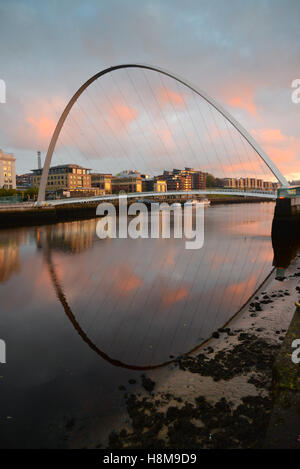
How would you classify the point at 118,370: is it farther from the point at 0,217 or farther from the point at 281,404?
the point at 0,217

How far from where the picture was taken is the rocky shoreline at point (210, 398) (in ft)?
12.5

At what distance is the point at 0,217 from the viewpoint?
1239 inches

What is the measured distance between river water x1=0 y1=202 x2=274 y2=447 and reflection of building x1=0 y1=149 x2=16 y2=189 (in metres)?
83.1

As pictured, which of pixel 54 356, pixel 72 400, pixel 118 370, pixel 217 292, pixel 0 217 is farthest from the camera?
pixel 0 217

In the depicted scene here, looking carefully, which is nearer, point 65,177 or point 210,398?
point 210,398

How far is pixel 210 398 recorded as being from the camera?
457 cm

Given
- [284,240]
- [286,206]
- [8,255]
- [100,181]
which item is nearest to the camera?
[8,255]

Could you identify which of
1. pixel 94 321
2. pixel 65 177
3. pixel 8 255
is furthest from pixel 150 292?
pixel 65 177

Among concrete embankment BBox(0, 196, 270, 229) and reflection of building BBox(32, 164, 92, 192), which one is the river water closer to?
concrete embankment BBox(0, 196, 270, 229)

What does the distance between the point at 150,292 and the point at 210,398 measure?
6796mm

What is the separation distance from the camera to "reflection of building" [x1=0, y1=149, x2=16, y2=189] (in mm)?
90500

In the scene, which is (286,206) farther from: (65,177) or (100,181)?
(100,181)

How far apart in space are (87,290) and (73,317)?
118 inches

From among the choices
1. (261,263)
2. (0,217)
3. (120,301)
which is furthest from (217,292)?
(0,217)
